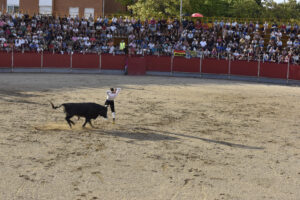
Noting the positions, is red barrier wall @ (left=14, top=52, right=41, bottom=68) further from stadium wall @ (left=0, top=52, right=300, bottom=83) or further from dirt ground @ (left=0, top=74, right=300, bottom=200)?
dirt ground @ (left=0, top=74, right=300, bottom=200)

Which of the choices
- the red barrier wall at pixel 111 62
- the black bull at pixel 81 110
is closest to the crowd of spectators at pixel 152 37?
the red barrier wall at pixel 111 62

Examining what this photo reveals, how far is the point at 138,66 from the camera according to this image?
27125mm

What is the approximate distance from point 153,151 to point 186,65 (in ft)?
62.6

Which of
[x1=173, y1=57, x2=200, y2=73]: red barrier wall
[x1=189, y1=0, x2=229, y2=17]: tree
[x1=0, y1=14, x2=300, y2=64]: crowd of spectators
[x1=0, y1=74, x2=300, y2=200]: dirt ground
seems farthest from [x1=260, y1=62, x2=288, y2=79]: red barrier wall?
[x1=189, y1=0, x2=229, y2=17]: tree

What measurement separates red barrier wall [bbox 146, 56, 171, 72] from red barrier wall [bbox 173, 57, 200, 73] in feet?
1.79

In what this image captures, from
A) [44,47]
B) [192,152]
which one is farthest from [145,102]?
[44,47]

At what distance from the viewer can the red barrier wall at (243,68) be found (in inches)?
1033

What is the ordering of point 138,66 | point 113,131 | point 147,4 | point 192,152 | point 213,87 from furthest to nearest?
point 147,4 < point 138,66 < point 213,87 < point 113,131 < point 192,152

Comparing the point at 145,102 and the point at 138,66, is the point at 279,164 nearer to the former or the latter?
the point at 145,102

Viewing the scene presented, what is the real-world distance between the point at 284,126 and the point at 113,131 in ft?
16.8

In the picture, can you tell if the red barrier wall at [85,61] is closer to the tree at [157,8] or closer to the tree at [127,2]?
the tree at [157,8]

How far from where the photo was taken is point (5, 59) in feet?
85.7

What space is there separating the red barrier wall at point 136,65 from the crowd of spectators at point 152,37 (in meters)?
1.05

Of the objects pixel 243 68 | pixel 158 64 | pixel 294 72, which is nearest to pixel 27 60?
pixel 158 64
